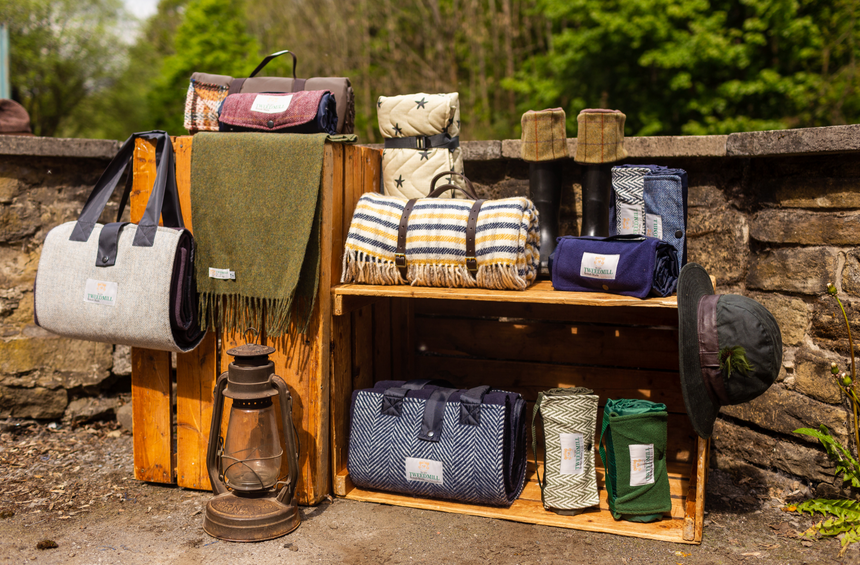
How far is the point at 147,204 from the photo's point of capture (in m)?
2.96

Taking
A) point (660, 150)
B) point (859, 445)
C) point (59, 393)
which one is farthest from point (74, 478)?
point (859, 445)

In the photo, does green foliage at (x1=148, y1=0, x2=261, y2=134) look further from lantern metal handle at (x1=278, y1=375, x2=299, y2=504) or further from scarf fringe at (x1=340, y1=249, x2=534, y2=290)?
lantern metal handle at (x1=278, y1=375, x2=299, y2=504)

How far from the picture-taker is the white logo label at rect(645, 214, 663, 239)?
304 centimetres

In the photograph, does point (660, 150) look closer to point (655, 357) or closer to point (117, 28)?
point (655, 357)

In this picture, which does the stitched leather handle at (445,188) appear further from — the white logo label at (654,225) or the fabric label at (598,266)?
the white logo label at (654,225)

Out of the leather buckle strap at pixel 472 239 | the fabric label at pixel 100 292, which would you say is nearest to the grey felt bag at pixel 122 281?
the fabric label at pixel 100 292

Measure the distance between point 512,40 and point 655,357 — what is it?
42.1ft

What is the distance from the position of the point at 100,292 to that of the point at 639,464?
2.32 metres

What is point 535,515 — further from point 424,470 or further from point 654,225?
point 654,225

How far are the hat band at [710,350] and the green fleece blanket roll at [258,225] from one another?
1.56m

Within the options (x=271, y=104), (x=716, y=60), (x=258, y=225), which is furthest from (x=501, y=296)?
(x=716, y=60)

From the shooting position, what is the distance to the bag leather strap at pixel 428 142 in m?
3.28

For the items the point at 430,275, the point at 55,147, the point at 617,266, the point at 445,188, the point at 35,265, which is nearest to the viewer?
the point at 617,266

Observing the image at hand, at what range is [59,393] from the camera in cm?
402
